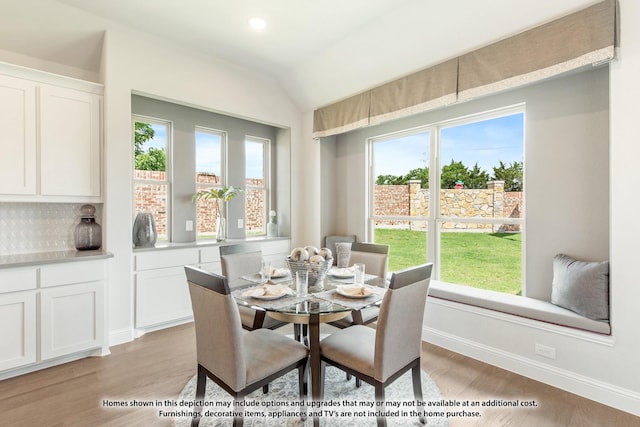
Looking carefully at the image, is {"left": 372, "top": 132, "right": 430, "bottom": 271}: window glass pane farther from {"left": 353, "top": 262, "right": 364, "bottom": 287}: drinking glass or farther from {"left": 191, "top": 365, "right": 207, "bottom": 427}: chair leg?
{"left": 191, "top": 365, "right": 207, "bottom": 427}: chair leg

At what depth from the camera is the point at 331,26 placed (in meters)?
3.03

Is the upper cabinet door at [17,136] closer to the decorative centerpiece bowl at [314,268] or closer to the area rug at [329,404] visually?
the area rug at [329,404]

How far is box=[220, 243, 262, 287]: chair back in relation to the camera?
278 cm

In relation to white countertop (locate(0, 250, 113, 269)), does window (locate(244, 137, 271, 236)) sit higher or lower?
higher

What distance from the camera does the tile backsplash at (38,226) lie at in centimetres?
279

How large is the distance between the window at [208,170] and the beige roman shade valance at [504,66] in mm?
1901

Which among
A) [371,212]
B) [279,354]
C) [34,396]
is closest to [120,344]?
[34,396]

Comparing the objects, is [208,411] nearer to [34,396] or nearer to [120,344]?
[34,396]

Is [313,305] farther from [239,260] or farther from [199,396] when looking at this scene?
[239,260]

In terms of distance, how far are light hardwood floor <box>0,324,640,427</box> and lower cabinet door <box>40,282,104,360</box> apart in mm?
162

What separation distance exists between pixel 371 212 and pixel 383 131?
1095 mm

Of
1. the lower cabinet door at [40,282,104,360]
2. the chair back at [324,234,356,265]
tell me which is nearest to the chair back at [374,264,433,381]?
the chair back at [324,234,356,265]

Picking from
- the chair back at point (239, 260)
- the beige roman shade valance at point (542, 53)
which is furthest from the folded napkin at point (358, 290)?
the beige roman shade valance at point (542, 53)

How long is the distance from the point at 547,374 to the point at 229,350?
2.38 m
